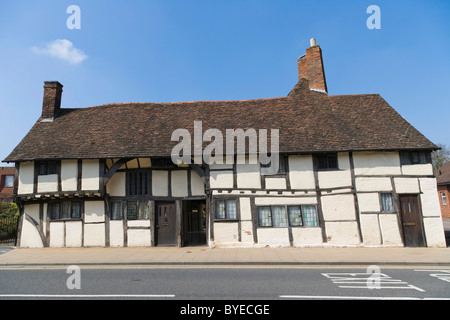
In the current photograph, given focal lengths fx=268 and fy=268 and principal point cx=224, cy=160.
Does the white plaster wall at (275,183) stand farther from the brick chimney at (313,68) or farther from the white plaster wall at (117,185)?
the brick chimney at (313,68)

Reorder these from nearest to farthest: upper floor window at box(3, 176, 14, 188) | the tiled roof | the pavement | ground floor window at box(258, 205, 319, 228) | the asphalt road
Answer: the asphalt road, the pavement, ground floor window at box(258, 205, 319, 228), the tiled roof, upper floor window at box(3, 176, 14, 188)

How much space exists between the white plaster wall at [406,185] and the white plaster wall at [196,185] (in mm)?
9055

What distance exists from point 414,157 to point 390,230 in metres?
3.65

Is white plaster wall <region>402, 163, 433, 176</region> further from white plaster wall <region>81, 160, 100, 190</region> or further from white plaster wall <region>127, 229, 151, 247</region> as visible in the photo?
white plaster wall <region>81, 160, 100, 190</region>

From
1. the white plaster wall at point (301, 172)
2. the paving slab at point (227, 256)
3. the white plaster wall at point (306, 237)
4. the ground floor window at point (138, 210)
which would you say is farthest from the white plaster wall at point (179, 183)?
the white plaster wall at point (306, 237)

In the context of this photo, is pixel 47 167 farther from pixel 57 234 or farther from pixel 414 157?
pixel 414 157

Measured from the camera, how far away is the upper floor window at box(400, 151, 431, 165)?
12.5m

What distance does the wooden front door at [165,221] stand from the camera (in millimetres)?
13227

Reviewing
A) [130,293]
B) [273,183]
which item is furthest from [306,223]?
[130,293]

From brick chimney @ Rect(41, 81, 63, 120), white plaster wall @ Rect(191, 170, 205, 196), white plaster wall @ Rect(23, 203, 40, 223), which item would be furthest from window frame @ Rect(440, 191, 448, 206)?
brick chimney @ Rect(41, 81, 63, 120)

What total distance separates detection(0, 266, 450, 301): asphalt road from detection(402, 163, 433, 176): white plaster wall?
5173 mm

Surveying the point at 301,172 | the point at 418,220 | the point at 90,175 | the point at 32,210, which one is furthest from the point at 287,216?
the point at 32,210
